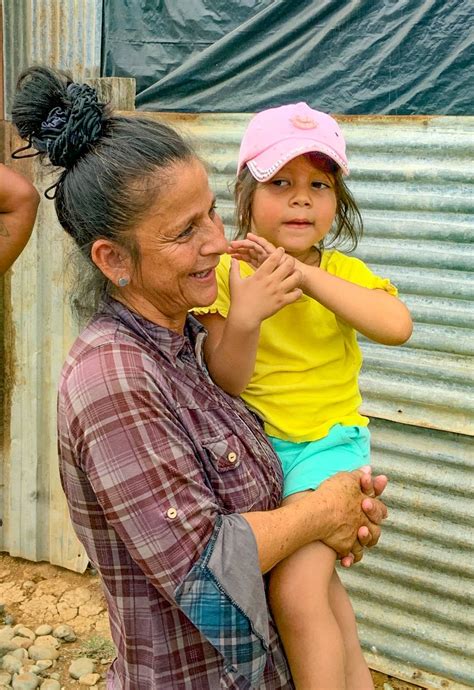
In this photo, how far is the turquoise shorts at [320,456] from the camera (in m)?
2.11

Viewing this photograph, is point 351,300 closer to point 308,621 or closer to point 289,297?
point 289,297

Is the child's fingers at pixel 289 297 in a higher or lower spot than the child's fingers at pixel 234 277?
lower

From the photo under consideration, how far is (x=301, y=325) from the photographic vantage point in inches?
92.0

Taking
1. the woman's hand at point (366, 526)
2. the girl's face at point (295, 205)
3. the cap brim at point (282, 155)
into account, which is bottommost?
the woman's hand at point (366, 526)

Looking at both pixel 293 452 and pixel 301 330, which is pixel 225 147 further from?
pixel 293 452

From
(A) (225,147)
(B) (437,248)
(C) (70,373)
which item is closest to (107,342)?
(C) (70,373)

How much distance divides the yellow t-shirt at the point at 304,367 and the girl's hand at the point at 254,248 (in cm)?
22

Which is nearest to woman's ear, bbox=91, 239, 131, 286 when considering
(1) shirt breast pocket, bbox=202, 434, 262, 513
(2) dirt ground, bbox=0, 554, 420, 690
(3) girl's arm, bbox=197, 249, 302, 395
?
(3) girl's arm, bbox=197, 249, 302, 395

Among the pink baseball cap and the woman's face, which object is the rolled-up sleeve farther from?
the pink baseball cap

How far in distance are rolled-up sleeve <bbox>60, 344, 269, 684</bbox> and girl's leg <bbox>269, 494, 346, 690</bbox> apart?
260 mm

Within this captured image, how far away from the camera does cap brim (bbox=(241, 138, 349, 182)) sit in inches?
85.7

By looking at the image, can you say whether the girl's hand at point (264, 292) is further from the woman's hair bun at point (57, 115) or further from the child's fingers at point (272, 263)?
the woman's hair bun at point (57, 115)

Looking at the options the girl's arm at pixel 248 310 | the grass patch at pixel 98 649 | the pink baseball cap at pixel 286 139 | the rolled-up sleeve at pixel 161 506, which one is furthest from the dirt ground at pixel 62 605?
the pink baseball cap at pixel 286 139

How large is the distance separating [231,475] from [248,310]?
1.33 ft
